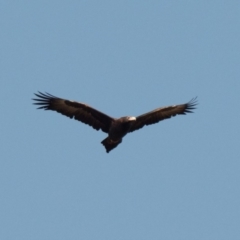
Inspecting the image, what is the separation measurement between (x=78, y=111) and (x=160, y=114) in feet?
10.2

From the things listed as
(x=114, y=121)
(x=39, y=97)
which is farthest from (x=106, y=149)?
(x=39, y=97)

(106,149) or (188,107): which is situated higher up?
(188,107)

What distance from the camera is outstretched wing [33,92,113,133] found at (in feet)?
103

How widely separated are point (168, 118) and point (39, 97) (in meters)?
4.87

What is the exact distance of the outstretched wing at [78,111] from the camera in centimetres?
3150

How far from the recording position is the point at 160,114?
32.9 m

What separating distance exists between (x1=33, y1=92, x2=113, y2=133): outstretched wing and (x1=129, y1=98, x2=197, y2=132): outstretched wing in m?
1.24

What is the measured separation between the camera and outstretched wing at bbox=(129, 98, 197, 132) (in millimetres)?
32531

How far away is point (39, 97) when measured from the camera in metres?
31.5

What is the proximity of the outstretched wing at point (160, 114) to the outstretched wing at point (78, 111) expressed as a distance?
1236 mm

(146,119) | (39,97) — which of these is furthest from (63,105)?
(146,119)

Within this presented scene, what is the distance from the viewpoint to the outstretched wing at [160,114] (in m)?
32.5

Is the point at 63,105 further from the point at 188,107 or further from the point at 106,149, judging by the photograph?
the point at 188,107

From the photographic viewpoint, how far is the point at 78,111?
3173cm
